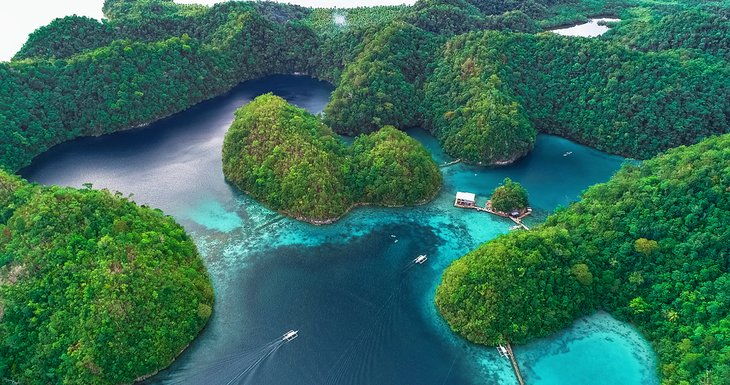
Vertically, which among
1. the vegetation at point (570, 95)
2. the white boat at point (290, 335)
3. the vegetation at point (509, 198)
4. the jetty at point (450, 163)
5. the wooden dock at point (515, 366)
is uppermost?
the vegetation at point (570, 95)

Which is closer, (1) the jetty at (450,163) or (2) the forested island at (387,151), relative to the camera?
(2) the forested island at (387,151)

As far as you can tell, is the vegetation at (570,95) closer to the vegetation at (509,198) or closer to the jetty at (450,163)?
the jetty at (450,163)

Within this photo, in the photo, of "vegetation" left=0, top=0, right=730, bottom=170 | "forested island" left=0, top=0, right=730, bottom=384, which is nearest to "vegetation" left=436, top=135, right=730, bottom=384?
"forested island" left=0, top=0, right=730, bottom=384

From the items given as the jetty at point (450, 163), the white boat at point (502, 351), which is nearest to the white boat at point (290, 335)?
the white boat at point (502, 351)

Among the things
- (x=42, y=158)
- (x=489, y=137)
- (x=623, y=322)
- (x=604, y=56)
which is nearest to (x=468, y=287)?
(x=623, y=322)

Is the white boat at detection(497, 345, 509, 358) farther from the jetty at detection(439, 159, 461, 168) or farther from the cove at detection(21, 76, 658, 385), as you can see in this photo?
the jetty at detection(439, 159, 461, 168)

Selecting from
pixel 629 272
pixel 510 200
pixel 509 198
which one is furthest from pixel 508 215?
pixel 629 272

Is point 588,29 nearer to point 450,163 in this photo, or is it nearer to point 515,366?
point 450,163
